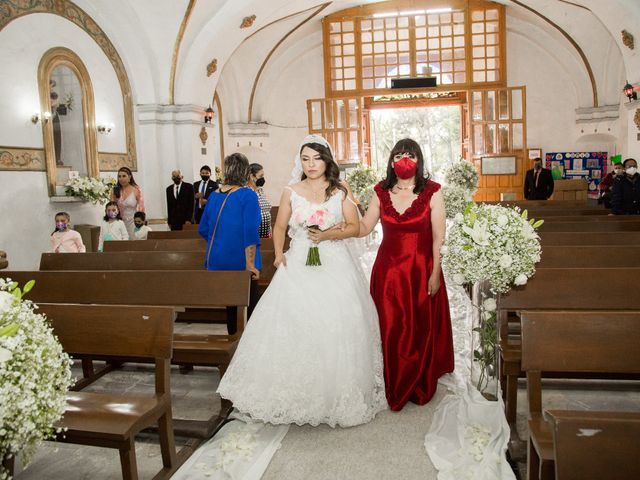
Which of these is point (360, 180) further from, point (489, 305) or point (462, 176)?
point (489, 305)

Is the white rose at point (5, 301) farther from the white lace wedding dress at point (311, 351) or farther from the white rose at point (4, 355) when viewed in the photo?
the white lace wedding dress at point (311, 351)

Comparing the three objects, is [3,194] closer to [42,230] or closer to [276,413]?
[42,230]

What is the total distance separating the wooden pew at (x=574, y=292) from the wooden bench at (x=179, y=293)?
1853mm

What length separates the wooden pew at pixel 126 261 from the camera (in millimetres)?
5336

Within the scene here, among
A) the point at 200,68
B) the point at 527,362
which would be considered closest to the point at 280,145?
the point at 200,68

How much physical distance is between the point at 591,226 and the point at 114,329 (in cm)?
573

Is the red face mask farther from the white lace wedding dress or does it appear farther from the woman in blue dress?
the woman in blue dress

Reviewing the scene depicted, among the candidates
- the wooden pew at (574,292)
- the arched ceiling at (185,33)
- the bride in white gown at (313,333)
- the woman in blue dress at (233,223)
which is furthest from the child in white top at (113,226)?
the wooden pew at (574,292)

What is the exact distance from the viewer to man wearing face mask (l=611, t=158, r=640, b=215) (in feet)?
27.7

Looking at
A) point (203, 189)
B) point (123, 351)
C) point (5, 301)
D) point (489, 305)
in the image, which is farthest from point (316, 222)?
point (203, 189)

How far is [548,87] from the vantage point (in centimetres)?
1694

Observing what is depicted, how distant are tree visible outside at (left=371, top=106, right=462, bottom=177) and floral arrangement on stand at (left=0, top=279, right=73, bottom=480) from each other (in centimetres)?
2107

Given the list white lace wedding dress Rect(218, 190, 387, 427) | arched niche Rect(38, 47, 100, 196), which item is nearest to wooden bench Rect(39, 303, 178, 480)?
white lace wedding dress Rect(218, 190, 387, 427)

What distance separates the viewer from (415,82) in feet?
51.5
